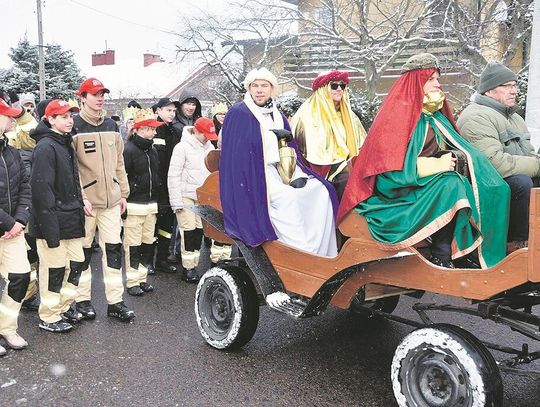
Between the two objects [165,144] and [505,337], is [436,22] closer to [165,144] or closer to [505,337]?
[165,144]

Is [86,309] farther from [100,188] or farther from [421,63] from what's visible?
[421,63]

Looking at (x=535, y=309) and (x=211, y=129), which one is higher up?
(x=211, y=129)

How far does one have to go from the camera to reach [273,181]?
15.1ft

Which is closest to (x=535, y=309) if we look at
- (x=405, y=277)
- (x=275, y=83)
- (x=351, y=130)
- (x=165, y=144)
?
(x=351, y=130)

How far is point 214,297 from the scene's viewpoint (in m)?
4.96

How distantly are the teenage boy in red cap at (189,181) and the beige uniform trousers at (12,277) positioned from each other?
2.34 m

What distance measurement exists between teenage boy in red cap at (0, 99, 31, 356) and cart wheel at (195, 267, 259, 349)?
4.75 feet

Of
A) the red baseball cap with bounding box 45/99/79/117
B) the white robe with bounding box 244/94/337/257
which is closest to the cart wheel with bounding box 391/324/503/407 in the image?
the white robe with bounding box 244/94/337/257

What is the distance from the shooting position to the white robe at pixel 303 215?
4.41m

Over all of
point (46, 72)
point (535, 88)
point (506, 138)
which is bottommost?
point (506, 138)

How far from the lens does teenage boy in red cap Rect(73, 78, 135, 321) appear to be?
18.1ft

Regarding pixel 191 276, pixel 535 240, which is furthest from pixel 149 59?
pixel 535 240

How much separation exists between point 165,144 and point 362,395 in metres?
4.47

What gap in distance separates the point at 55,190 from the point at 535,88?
211 inches
